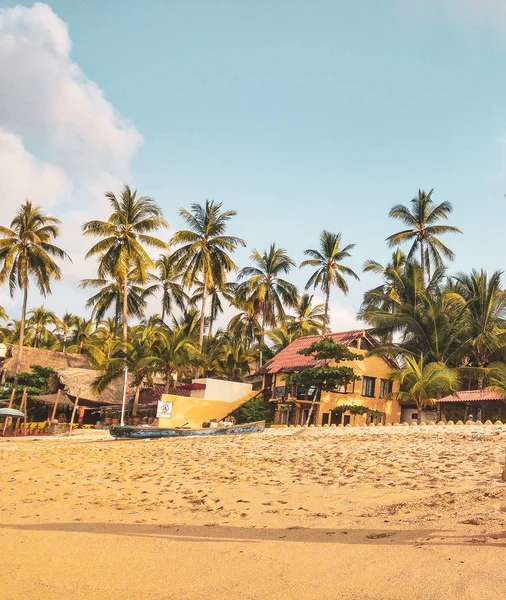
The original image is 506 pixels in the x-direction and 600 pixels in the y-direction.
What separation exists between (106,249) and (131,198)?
3603 mm

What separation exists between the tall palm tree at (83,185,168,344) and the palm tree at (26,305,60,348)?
934 inches

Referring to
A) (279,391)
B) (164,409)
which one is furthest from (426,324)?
(164,409)

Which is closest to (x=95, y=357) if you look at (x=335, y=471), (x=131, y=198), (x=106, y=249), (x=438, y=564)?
(x=106, y=249)

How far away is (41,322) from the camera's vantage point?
5891 centimetres

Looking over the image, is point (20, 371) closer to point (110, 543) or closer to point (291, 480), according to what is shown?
point (291, 480)

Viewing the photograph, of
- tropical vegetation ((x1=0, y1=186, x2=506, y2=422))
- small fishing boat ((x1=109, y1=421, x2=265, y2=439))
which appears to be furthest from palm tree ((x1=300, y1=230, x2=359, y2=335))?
small fishing boat ((x1=109, y1=421, x2=265, y2=439))

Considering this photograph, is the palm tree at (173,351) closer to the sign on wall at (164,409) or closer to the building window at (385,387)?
the sign on wall at (164,409)

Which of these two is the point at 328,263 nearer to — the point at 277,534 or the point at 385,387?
the point at 385,387

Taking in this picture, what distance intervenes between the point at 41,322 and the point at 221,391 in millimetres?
33028

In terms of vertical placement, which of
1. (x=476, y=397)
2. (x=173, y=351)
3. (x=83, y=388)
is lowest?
(x=83, y=388)

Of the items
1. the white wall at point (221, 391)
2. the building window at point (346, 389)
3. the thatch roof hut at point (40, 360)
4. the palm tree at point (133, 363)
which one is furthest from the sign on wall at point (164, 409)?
the thatch roof hut at point (40, 360)

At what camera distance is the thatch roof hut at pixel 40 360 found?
119 ft

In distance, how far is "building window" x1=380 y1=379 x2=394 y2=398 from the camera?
32.6m

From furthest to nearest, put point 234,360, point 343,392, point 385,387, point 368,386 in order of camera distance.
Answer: point 234,360 < point 385,387 < point 368,386 < point 343,392
